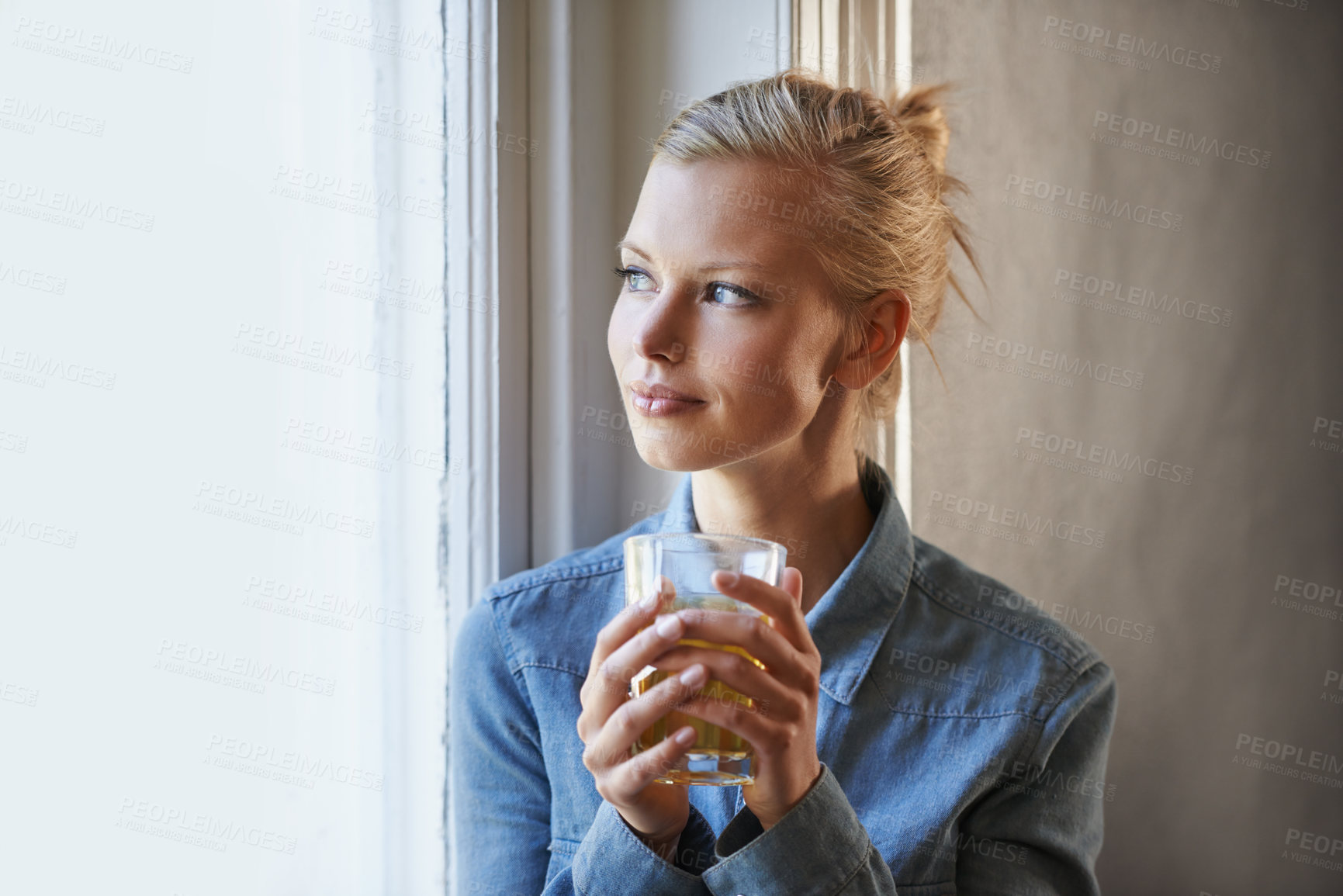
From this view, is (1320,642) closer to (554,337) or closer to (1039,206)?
(1039,206)

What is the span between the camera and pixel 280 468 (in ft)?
3.34

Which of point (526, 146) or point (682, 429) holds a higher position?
point (526, 146)

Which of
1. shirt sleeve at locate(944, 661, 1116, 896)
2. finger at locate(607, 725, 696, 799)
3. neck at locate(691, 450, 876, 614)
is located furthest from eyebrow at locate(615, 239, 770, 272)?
shirt sleeve at locate(944, 661, 1116, 896)

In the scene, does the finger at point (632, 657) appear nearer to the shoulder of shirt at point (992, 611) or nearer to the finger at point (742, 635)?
the finger at point (742, 635)

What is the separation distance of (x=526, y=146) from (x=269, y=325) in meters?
0.40

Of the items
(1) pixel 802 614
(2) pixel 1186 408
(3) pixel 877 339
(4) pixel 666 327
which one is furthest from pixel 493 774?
(2) pixel 1186 408

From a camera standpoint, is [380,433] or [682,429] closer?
[682,429]

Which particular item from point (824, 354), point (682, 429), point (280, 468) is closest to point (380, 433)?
point (280, 468)

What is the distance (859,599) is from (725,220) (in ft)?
1.36

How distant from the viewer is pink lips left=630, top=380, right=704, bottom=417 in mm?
976

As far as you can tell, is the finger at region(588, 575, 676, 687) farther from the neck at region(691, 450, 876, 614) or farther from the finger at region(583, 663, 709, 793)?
the neck at region(691, 450, 876, 614)

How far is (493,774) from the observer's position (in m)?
1.09

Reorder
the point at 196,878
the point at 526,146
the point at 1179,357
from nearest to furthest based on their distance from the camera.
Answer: the point at 196,878 → the point at 526,146 → the point at 1179,357

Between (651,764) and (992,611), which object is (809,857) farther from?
(992,611)
